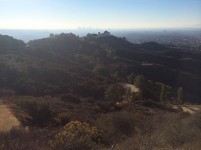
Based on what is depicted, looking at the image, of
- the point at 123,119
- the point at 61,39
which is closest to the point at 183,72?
the point at 61,39

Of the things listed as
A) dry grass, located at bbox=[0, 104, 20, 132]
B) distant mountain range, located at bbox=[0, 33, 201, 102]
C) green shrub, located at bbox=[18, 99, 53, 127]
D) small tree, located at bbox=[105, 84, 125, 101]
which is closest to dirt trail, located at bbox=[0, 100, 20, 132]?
dry grass, located at bbox=[0, 104, 20, 132]

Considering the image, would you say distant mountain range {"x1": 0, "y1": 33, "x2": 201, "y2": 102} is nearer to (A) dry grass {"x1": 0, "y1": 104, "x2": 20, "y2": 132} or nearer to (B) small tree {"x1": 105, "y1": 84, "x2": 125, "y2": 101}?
(B) small tree {"x1": 105, "y1": 84, "x2": 125, "y2": 101}

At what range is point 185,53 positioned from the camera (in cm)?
12925

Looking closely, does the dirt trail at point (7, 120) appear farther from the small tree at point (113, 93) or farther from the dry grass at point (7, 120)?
the small tree at point (113, 93)

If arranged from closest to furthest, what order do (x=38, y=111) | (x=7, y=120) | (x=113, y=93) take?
(x=7, y=120)
(x=38, y=111)
(x=113, y=93)

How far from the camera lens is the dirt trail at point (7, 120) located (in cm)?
1706

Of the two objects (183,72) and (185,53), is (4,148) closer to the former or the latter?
(183,72)

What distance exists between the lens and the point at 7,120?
18875 millimetres

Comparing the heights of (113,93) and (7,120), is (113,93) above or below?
below

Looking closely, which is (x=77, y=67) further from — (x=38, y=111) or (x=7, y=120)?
(x=7, y=120)

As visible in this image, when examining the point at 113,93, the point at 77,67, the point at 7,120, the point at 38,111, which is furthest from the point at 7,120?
the point at 77,67

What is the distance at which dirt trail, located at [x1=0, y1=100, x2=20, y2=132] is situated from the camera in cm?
1706

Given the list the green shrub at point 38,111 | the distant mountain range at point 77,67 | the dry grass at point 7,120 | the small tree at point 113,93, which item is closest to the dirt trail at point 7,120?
the dry grass at point 7,120

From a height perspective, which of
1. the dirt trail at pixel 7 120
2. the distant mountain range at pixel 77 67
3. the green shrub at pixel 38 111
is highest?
the dirt trail at pixel 7 120
